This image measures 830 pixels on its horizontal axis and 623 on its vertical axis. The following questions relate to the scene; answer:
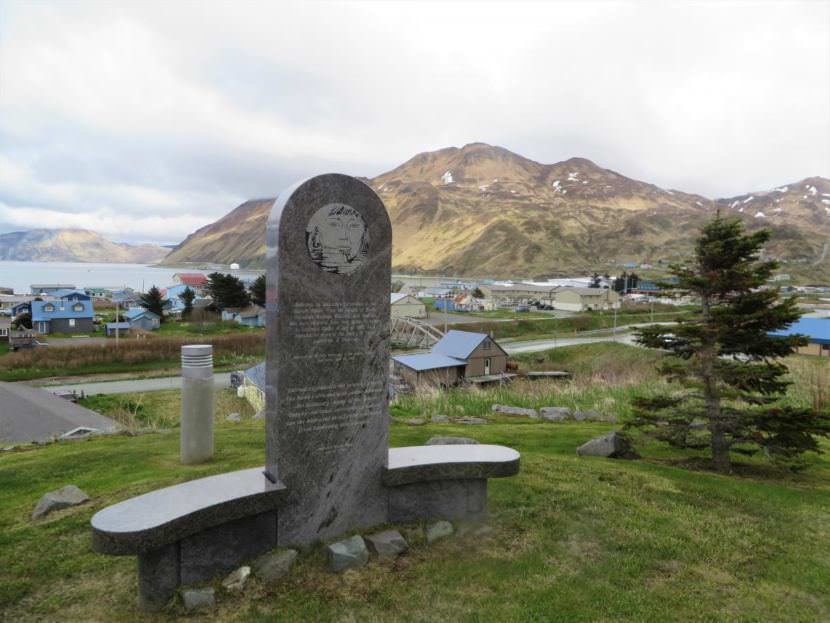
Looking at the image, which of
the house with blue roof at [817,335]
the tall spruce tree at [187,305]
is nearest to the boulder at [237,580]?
the house with blue roof at [817,335]

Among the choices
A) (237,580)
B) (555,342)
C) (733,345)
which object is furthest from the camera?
(555,342)

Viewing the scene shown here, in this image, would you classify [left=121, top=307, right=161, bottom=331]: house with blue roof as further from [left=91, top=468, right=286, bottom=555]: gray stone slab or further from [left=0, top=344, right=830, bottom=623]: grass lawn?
[left=91, top=468, right=286, bottom=555]: gray stone slab

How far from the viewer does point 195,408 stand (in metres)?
9.55

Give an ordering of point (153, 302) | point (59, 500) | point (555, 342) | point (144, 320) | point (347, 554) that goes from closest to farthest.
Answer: point (347, 554)
point (59, 500)
point (555, 342)
point (144, 320)
point (153, 302)

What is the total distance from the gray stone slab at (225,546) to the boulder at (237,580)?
0.12 m

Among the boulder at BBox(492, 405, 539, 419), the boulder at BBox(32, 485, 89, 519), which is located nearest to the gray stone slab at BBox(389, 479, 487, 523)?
the boulder at BBox(32, 485, 89, 519)

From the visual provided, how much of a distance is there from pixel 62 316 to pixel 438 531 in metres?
68.4

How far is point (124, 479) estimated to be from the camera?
854cm

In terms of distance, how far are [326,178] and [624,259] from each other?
648ft

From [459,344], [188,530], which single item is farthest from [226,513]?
[459,344]

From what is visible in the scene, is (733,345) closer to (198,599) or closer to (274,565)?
(274,565)

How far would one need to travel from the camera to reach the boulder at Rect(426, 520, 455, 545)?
6.38 metres

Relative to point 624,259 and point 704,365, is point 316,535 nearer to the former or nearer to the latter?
point 704,365

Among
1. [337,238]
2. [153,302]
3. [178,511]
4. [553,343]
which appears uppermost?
[337,238]
